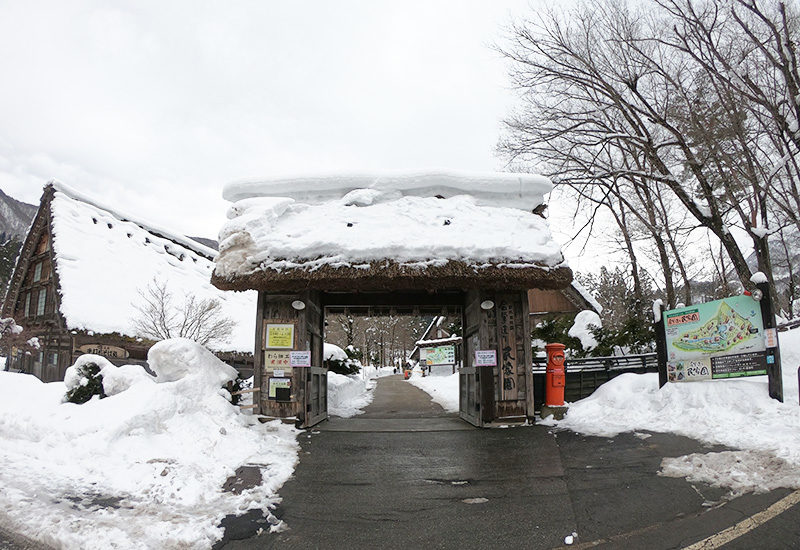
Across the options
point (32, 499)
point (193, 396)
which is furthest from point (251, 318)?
point (32, 499)

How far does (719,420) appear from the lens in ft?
22.6

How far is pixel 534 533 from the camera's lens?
389 cm

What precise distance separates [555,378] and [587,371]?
1.52m

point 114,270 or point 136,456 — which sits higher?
point 114,270

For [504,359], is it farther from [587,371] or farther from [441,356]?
[441,356]

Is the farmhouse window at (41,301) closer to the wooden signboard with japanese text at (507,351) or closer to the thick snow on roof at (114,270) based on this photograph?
the thick snow on roof at (114,270)

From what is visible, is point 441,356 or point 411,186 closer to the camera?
point 411,186

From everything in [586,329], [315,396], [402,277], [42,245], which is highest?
[42,245]

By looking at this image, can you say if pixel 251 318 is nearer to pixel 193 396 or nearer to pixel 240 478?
pixel 193 396

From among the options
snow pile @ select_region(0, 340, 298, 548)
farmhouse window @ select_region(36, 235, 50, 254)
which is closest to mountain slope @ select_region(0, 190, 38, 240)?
farmhouse window @ select_region(36, 235, 50, 254)

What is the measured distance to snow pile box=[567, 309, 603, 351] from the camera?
45.1 feet

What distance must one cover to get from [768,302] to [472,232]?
4847 mm

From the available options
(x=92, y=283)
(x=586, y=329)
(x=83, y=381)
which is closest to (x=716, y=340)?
(x=586, y=329)

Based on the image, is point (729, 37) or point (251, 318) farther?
point (251, 318)
